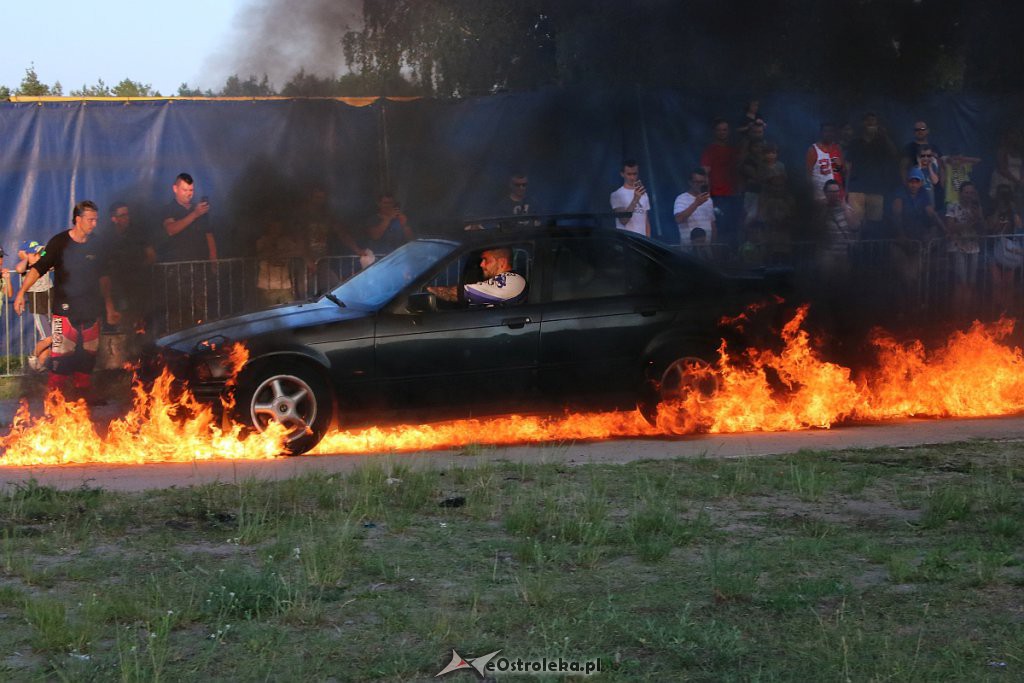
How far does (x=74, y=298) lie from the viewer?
1128cm

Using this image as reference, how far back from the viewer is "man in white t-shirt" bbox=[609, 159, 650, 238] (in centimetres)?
1396

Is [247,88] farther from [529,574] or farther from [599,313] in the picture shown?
[529,574]

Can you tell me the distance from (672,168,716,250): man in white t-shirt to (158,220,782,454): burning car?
4.65 meters

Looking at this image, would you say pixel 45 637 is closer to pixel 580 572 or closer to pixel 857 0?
pixel 580 572

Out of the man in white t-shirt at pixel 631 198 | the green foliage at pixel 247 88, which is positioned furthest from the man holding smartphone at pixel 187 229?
the man in white t-shirt at pixel 631 198

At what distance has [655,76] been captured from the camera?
13.9 metres

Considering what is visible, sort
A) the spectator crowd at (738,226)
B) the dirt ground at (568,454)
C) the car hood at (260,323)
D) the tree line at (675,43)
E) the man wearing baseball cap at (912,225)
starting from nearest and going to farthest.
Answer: the dirt ground at (568,454)
the car hood at (260,323)
the spectator crowd at (738,226)
the tree line at (675,43)
the man wearing baseball cap at (912,225)

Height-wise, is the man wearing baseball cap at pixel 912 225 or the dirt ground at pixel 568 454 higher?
the man wearing baseball cap at pixel 912 225

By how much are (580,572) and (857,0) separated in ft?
29.8

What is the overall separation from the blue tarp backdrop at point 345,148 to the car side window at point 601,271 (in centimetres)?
438

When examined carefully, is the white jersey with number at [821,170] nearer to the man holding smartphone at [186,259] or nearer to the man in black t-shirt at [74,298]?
the man holding smartphone at [186,259]

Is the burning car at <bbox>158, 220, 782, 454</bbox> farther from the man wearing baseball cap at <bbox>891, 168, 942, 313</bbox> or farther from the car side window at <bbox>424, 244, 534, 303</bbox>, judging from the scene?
the man wearing baseball cap at <bbox>891, 168, 942, 313</bbox>

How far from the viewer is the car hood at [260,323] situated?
8.52m

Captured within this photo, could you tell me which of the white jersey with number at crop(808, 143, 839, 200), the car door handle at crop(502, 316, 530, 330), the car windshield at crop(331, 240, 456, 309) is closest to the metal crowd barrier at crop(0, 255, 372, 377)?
the car windshield at crop(331, 240, 456, 309)
